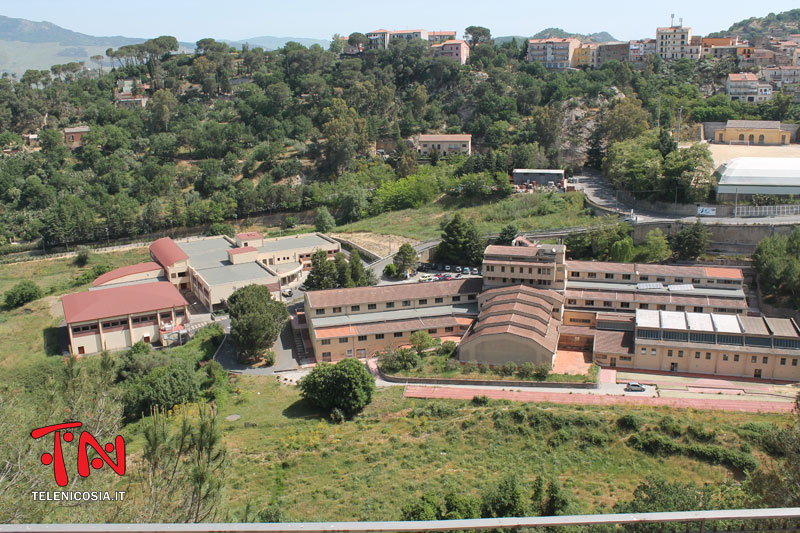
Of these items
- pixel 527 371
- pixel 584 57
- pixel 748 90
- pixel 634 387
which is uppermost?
pixel 584 57

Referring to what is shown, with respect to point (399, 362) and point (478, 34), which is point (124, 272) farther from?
point (478, 34)

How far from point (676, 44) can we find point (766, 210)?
46289 mm

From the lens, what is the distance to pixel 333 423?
999 inches

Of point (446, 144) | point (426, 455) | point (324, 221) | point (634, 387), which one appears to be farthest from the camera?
point (446, 144)

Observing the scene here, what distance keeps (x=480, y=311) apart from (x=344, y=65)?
169 feet

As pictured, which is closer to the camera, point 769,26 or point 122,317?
point 122,317

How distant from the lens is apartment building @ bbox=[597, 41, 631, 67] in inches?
3123

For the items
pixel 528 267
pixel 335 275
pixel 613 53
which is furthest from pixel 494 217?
pixel 613 53

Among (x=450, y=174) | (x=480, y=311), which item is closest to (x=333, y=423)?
(x=480, y=311)

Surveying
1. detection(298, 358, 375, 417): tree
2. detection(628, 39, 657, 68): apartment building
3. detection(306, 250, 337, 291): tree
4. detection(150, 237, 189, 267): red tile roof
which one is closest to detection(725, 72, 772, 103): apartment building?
detection(628, 39, 657, 68): apartment building

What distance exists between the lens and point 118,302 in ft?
115

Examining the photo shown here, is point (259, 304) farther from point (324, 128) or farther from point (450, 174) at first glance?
point (324, 128)

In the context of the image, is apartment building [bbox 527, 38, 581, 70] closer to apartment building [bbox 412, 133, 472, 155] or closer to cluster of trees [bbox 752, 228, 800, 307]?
apartment building [bbox 412, 133, 472, 155]

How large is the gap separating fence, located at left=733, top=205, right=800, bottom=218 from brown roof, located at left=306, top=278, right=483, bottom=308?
59.6ft
